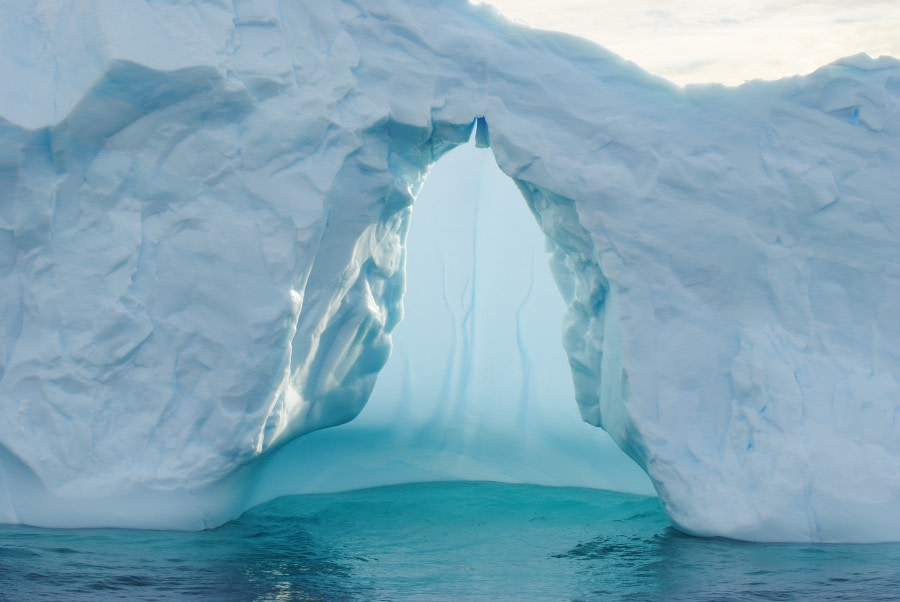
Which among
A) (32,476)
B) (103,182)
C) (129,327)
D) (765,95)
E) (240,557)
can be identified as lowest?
(240,557)

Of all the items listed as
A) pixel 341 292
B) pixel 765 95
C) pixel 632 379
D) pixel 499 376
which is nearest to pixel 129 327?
pixel 341 292

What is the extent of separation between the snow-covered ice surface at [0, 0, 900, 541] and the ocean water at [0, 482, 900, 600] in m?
0.46

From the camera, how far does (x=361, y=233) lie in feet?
26.0

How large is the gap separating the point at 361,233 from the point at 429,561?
273 cm

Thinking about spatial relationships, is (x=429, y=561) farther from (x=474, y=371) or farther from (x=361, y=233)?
(x=474, y=371)

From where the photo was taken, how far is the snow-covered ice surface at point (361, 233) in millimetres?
7035

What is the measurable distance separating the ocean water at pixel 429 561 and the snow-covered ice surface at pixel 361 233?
0.46 metres

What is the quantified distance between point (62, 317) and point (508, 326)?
21.8 feet

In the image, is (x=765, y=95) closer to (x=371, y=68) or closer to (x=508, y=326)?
(x=371, y=68)

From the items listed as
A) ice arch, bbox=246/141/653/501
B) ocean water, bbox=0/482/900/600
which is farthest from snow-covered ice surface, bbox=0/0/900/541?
ice arch, bbox=246/141/653/501

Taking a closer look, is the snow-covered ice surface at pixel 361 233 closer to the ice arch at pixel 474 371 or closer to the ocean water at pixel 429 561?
the ocean water at pixel 429 561

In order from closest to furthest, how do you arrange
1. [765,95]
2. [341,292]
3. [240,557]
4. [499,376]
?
[240,557] → [765,95] → [341,292] → [499,376]

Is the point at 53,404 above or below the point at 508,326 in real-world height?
below

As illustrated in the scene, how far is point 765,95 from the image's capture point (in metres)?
7.61
